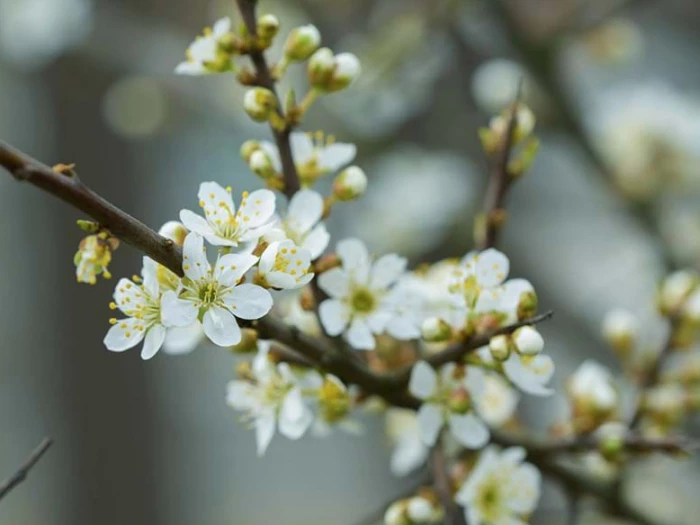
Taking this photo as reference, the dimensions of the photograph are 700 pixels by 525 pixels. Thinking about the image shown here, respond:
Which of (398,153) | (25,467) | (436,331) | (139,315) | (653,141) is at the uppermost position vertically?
(653,141)

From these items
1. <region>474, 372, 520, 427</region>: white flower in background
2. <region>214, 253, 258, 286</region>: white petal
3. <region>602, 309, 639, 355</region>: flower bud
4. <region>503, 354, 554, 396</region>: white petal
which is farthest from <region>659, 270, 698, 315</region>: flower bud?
<region>214, 253, 258, 286</region>: white petal

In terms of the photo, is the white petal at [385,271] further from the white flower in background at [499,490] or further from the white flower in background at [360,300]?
the white flower in background at [499,490]

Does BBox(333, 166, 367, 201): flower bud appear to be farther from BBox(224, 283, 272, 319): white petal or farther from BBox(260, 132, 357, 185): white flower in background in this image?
BBox(224, 283, 272, 319): white petal

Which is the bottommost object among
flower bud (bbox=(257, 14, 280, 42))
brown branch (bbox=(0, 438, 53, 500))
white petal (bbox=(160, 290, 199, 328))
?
brown branch (bbox=(0, 438, 53, 500))

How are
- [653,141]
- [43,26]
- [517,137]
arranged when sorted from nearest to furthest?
[517,137], [653,141], [43,26]

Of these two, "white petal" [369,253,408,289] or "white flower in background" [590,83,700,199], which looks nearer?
"white petal" [369,253,408,289]

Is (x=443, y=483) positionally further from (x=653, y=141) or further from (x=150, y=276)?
(x=653, y=141)

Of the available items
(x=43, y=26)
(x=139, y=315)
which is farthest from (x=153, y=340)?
(x=43, y=26)
